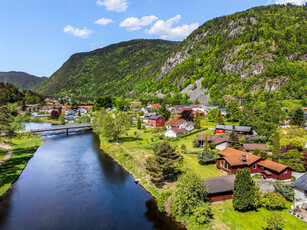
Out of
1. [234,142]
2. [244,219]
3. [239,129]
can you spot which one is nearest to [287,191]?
[244,219]

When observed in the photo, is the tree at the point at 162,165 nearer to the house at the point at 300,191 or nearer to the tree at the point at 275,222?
the tree at the point at 275,222

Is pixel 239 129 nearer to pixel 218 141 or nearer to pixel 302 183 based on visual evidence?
pixel 218 141

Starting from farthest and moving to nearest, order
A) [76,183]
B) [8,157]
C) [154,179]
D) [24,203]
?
[8,157] < [76,183] < [154,179] < [24,203]

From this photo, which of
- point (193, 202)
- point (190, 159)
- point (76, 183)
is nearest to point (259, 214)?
point (193, 202)

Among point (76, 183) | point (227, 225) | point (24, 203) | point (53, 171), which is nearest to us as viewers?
point (227, 225)

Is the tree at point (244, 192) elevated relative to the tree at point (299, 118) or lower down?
lower down

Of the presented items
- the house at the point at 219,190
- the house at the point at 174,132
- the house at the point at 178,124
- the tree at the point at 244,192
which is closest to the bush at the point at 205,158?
the house at the point at 219,190

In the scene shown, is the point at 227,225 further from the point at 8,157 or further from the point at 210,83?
the point at 210,83
